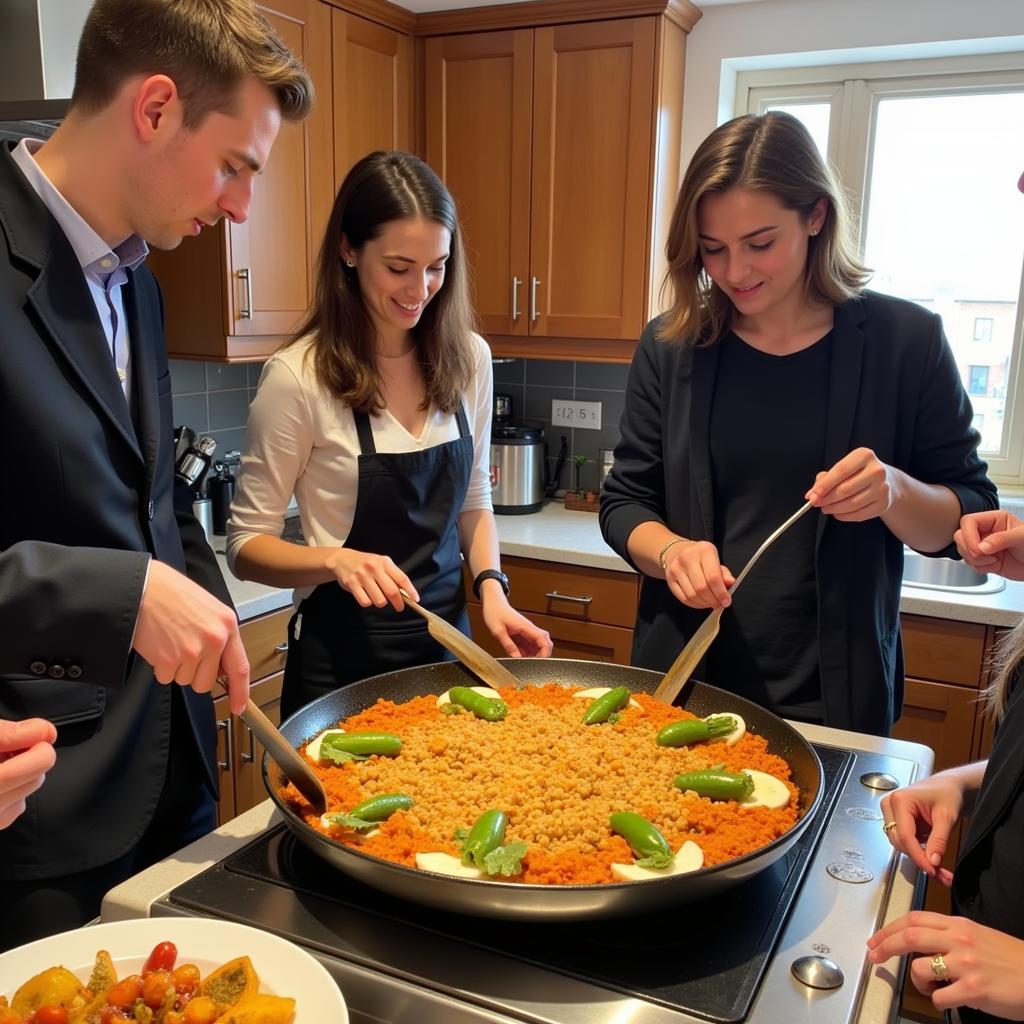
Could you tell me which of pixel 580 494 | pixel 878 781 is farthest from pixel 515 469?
pixel 878 781

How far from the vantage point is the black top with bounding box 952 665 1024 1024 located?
0.96 meters

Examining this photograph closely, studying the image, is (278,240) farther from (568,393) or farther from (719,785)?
(719,785)

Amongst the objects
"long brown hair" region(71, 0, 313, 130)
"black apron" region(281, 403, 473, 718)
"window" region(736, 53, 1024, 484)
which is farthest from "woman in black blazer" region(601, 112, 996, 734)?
"window" region(736, 53, 1024, 484)

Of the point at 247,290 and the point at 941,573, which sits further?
the point at 941,573

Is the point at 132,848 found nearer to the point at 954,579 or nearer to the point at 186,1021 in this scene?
the point at 186,1021

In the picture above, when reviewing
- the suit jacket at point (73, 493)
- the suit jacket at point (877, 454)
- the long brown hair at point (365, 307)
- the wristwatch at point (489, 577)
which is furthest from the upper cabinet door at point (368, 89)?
the suit jacket at point (73, 493)

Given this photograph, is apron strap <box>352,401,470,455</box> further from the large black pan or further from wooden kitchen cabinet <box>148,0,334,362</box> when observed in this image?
wooden kitchen cabinet <box>148,0,334,362</box>

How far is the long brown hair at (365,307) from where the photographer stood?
170 centimetres

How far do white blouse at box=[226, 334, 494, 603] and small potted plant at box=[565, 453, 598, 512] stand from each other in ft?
5.30

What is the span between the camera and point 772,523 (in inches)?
62.9

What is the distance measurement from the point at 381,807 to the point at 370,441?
84cm

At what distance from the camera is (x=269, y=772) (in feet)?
3.31

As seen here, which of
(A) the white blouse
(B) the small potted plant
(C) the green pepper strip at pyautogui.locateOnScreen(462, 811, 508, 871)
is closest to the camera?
(C) the green pepper strip at pyautogui.locateOnScreen(462, 811, 508, 871)

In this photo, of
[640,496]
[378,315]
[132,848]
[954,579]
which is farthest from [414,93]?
[132,848]
